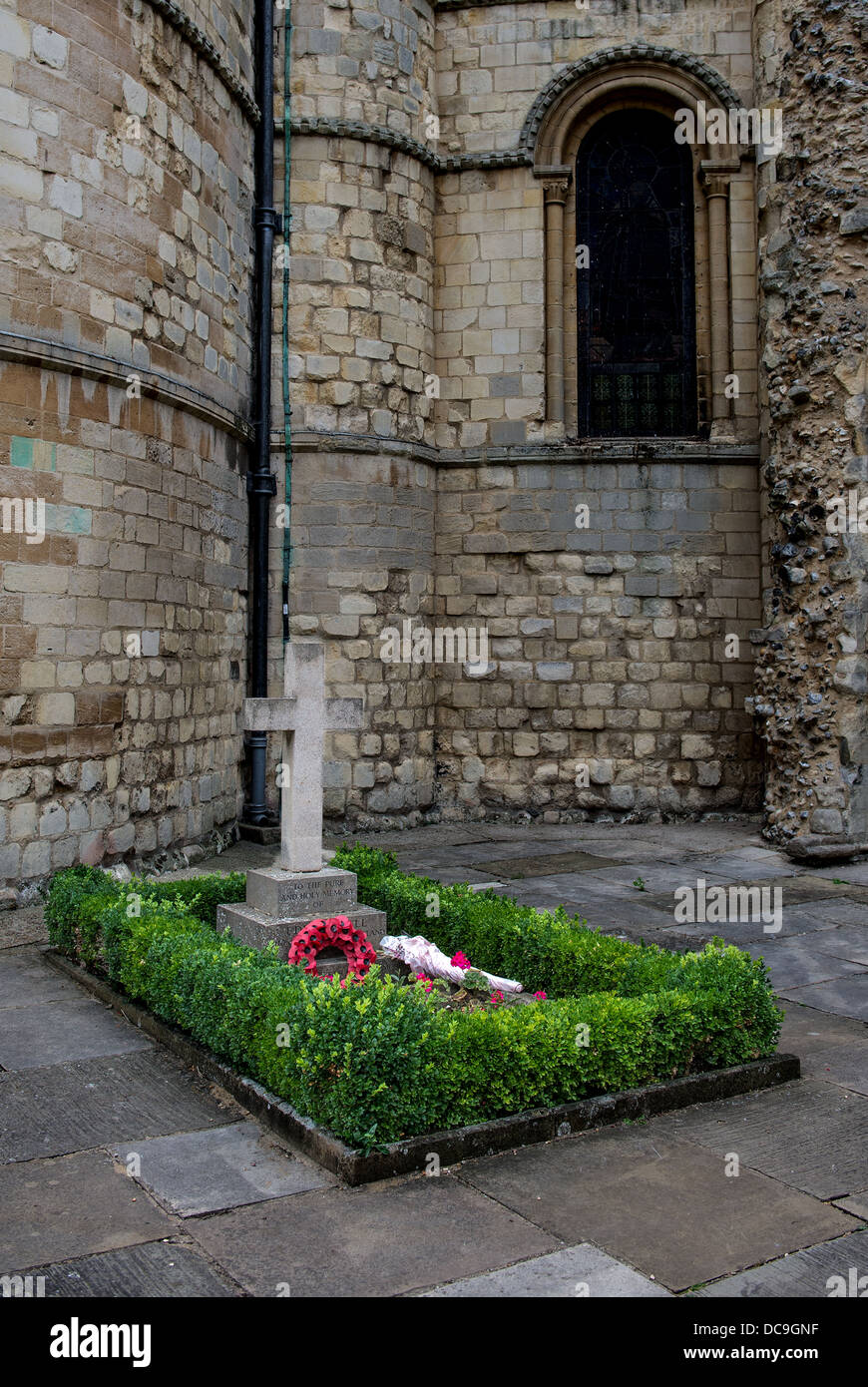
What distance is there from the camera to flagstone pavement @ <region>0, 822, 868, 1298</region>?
338cm

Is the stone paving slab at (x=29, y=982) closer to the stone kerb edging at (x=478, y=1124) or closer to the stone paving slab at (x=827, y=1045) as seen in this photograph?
the stone kerb edging at (x=478, y=1124)

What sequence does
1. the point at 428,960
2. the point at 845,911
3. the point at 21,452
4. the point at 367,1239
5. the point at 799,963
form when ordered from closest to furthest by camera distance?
the point at 367,1239, the point at 428,960, the point at 799,963, the point at 21,452, the point at 845,911

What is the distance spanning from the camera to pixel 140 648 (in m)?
9.28

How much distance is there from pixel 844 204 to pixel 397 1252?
10406 millimetres

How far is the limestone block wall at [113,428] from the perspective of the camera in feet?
26.8

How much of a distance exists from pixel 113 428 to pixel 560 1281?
7.25m

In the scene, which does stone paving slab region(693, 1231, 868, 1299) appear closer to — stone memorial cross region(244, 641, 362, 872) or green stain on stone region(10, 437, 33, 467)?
stone memorial cross region(244, 641, 362, 872)

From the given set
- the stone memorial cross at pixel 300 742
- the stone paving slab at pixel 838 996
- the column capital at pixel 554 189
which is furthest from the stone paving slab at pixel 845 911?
the column capital at pixel 554 189

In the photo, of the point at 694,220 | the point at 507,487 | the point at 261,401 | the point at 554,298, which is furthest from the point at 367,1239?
the point at 694,220

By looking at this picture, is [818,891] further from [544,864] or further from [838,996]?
[838,996]

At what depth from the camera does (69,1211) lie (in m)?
3.81

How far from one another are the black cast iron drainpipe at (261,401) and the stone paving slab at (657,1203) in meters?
7.73

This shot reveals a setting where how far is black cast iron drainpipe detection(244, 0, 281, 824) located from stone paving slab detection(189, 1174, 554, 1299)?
796 centimetres

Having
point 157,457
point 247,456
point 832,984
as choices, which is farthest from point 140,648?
point 832,984
